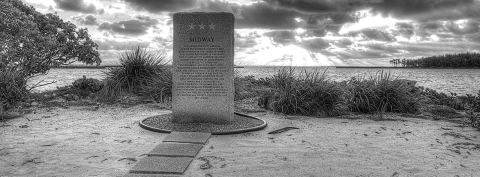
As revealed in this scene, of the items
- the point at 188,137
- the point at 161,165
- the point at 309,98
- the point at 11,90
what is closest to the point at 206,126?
the point at 188,137

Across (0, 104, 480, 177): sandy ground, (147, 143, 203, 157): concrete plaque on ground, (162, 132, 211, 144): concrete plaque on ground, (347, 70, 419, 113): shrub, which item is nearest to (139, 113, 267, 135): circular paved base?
(0, 104, 480, 177): sandy ground

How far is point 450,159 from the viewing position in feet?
15.9

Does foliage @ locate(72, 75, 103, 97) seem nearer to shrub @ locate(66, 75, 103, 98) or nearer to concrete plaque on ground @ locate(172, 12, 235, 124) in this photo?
shrub @ locate(66, 75, 103, 98)

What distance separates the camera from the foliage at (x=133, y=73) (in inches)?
448

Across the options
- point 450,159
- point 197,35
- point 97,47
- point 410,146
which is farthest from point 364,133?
point 97,47

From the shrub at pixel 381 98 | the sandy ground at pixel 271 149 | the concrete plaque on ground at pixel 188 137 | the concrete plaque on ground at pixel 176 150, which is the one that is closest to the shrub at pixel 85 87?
the sandy ground at pixel 271 149

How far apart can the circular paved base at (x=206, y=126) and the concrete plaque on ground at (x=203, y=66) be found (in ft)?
0.93

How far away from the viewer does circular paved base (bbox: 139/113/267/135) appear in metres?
6.51

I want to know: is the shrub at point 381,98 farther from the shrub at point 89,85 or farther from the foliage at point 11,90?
the foliage at point 11,90

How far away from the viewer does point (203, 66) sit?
23.4 feet

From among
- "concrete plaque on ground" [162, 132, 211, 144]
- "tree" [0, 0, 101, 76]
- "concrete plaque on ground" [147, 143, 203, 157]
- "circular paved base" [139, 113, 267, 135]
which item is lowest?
"concrete plaque on ground" [147, 143, 203, 157]

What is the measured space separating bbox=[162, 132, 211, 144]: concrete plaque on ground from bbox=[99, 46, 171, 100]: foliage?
5443 millimetres

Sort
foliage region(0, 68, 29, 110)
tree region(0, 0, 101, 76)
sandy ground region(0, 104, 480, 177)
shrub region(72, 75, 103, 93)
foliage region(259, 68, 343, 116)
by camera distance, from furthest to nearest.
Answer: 1. shrub region(72, 75, 103, 93)
2. tree region(0, 0, 101, 76)
3. foliage region(0, 68, 29, 110)
4. foliage region(259, 68, 343, 116)
5. sandy ground region(0, 104, 480, 177)

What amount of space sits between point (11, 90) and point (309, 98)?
786cm
